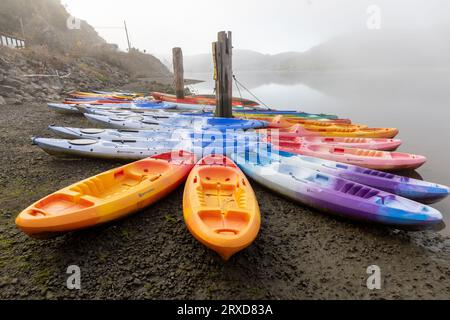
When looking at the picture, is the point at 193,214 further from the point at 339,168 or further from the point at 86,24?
the point at 86,24

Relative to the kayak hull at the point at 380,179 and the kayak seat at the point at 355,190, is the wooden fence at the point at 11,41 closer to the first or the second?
the kayak hull at the point at 380,179

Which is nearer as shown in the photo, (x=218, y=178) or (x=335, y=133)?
A: (x=218, y=178)

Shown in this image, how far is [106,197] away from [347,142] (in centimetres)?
587

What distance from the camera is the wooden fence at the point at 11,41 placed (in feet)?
60.5

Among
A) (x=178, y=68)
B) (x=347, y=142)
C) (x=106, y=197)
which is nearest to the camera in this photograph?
(x=106, y=197)

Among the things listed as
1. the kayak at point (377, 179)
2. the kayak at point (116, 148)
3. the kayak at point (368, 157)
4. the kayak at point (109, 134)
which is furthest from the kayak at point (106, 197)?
the kayak at point (368, 157)

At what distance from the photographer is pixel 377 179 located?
180 inches

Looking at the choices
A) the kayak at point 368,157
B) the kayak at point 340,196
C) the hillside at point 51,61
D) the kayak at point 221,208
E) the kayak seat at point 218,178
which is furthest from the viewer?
the hillside at point 51,61

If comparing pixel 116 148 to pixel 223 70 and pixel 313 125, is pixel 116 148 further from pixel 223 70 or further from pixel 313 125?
pixel 313 125

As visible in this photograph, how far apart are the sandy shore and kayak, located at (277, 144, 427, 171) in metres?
1.89

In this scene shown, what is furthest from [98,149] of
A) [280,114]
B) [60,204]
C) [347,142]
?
[280,114]

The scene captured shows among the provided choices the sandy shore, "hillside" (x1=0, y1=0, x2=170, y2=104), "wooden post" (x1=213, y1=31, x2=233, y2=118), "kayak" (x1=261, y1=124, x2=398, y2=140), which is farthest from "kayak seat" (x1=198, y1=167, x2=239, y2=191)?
"hillside" (x1=0, y1=0, x2=170, y2=104)

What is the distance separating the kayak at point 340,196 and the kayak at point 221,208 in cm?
68

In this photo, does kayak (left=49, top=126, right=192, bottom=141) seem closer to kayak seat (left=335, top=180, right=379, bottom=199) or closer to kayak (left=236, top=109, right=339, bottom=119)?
kayak seat (left=335, top=180, right=379, bottom=199)
